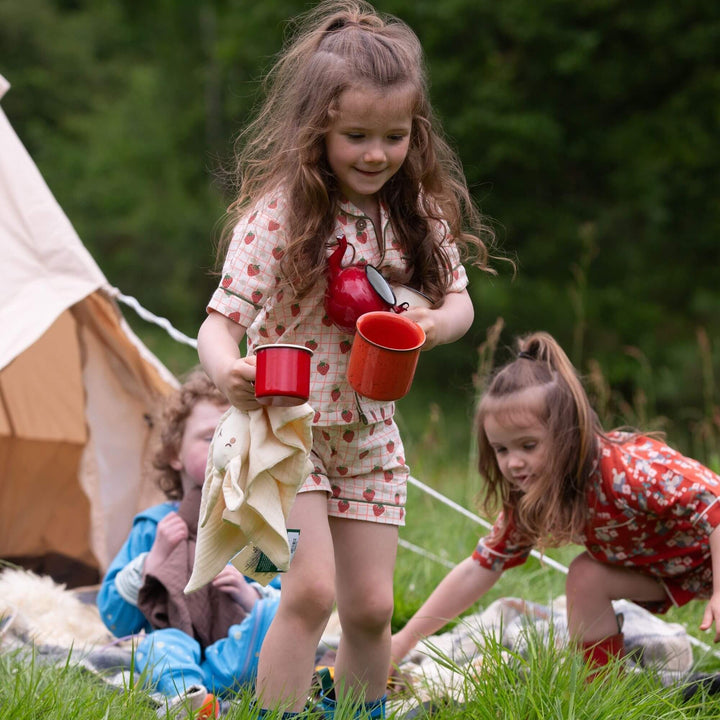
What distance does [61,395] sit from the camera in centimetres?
441

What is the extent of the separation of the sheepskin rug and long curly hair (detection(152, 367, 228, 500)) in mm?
521

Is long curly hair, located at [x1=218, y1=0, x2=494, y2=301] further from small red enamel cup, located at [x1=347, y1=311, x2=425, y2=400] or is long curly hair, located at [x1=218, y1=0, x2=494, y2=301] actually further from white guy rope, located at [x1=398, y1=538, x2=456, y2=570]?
white guy rope, located at [x1=398, y1=538, x2=456, y2=570]

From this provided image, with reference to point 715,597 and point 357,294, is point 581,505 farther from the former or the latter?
point 357,294

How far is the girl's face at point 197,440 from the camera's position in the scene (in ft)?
10.8

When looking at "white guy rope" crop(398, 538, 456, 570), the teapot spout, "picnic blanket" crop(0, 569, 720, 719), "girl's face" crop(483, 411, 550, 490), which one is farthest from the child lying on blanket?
the teapot spout

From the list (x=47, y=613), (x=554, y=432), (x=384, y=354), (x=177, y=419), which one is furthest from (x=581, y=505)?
(x=47, y=613)

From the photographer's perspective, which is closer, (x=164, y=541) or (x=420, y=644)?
(x=164, y=541)

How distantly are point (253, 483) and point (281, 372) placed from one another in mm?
279

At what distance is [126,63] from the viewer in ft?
59.9

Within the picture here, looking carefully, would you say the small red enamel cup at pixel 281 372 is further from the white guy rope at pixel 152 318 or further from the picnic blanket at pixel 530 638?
the white guy rope at pixel 152 318

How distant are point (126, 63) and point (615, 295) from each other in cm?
1083

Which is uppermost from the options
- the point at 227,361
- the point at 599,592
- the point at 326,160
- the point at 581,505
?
the point at 326,160

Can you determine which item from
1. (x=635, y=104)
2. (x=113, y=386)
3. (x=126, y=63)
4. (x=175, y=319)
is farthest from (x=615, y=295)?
(x=126, y=63)

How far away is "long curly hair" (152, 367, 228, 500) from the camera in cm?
341
